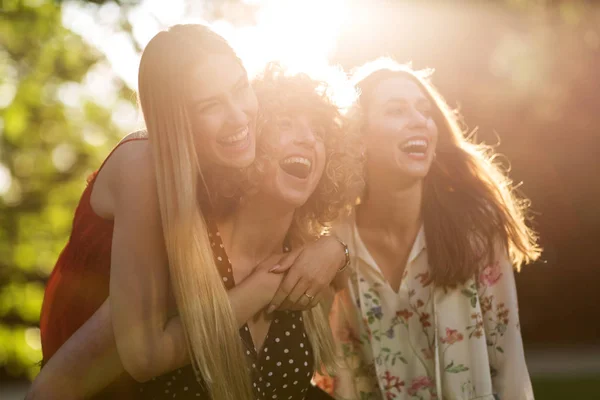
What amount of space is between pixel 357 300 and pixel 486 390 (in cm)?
80

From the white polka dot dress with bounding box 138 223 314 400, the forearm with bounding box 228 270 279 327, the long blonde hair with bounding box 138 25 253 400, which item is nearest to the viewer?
the long blonde hair with bounding box 138 25 253 400

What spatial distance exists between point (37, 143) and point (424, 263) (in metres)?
4.95

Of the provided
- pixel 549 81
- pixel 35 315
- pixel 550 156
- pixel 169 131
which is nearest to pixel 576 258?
pixel 550 156

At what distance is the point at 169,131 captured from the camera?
2.70 meters

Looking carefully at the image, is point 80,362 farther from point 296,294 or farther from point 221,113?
point 221,113

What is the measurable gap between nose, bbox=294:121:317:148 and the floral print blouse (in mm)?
1015

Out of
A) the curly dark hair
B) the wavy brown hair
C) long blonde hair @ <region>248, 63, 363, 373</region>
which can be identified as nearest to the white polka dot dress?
long blonde hair @ <region>248, 63, 363, 373</region>

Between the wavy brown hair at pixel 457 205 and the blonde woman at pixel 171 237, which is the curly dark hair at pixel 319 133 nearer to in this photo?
the blonde woman at pixel 171 237

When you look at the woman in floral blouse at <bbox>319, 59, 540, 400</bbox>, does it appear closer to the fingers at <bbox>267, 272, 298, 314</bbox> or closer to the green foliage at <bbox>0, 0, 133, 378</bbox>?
the fingers at <bbox>267, 272, 298, 314</bbox>

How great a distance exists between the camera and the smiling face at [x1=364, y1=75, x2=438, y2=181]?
3758mm

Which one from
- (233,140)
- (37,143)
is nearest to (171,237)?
(233,140)

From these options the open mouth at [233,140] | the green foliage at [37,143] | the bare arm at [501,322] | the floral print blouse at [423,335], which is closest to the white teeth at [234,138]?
the open mouth at [233,140]

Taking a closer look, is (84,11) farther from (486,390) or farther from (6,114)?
(486,390)

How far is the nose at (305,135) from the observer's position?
307cm
